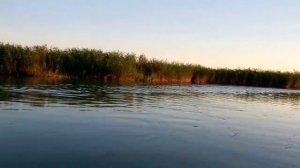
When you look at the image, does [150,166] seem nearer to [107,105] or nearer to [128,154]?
[128,154]

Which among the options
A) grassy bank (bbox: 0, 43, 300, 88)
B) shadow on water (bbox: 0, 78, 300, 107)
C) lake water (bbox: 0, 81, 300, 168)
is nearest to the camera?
lake water (bbox: 0, 81, 300, 168)

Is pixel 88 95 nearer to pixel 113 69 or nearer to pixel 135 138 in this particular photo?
pixel 135 138

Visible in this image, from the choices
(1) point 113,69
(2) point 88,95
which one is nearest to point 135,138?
(2) point 88,95

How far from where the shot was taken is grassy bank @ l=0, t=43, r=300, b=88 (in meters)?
34.5

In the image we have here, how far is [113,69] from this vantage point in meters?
38.5

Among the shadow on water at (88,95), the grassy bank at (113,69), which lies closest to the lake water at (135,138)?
the shadow on water at (88,95)

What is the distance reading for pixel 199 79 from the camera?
157 ft

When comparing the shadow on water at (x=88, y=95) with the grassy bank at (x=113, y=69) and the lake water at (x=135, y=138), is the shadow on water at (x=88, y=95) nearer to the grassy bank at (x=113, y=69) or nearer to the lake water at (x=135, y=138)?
the lake water at (x=135, y=138)

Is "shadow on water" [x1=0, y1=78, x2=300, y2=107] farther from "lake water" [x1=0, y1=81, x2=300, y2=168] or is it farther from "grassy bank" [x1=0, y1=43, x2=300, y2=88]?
"grassy bank" [x1=0, y1=43, x2=300, y2=88]

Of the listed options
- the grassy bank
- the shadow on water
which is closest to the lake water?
the shadow on water

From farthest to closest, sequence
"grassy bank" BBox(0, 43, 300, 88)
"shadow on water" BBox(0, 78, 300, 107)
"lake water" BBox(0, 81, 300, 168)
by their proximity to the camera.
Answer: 1. "grassy bank" BBox(0, 43, 300, 88)
2. "shadow on water" BBox(0, 78, 300, 107)
3. "lake water" BBox(0, 81, 300, 168)

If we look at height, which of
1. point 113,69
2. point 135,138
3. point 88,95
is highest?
point 113,69

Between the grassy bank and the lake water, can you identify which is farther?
the grassy bank

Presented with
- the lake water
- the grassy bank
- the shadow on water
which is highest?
the grassy bank
